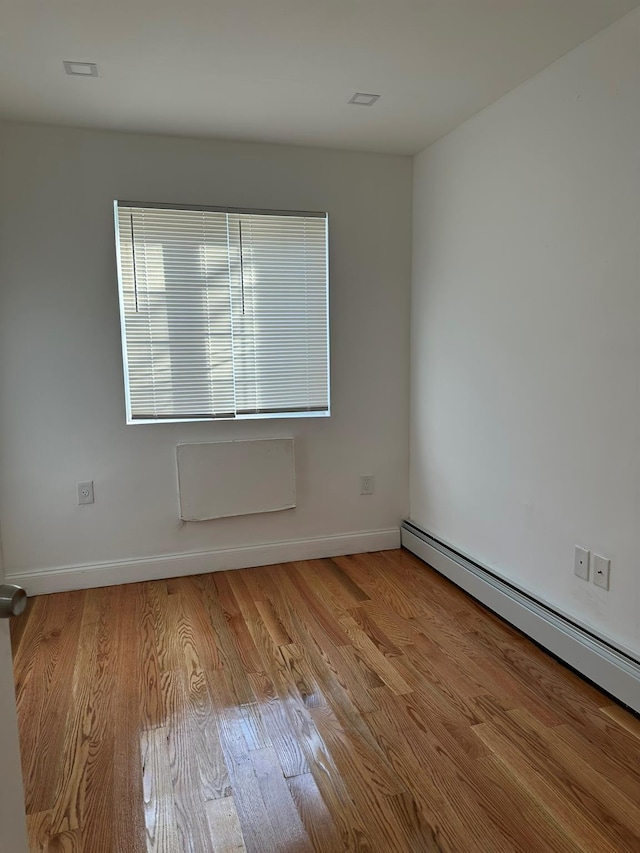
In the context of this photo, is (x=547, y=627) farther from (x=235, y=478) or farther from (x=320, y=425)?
(x=235, y=478)

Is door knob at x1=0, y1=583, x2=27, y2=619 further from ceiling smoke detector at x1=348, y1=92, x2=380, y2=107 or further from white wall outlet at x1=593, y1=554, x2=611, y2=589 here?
ceiling smoke detector at x1=348, y1=92, x2=380, y2=107

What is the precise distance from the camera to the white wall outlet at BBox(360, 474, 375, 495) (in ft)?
11.5

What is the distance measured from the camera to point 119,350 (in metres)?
3.00

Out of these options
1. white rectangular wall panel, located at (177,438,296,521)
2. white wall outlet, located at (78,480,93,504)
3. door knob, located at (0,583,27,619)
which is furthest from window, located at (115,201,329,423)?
door knob, located at (0,583,27,619)

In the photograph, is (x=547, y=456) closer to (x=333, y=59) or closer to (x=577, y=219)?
(x=577, y=219)

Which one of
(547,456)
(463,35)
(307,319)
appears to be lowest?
(547,456)

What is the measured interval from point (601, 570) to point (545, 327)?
0.98 m

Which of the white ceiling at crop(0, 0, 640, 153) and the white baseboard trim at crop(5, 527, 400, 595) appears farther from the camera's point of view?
the white baseboard trim at crop(5, 527, 400, 595)

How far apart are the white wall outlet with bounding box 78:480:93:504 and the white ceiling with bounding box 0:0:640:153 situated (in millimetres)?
1791

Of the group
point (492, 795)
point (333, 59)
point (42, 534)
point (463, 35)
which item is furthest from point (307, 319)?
point (492, 795)

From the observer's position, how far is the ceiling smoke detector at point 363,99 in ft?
8.14

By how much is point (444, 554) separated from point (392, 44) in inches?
93.2

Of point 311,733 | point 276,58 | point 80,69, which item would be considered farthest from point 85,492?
point 276,58

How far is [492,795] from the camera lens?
63.1 inches
